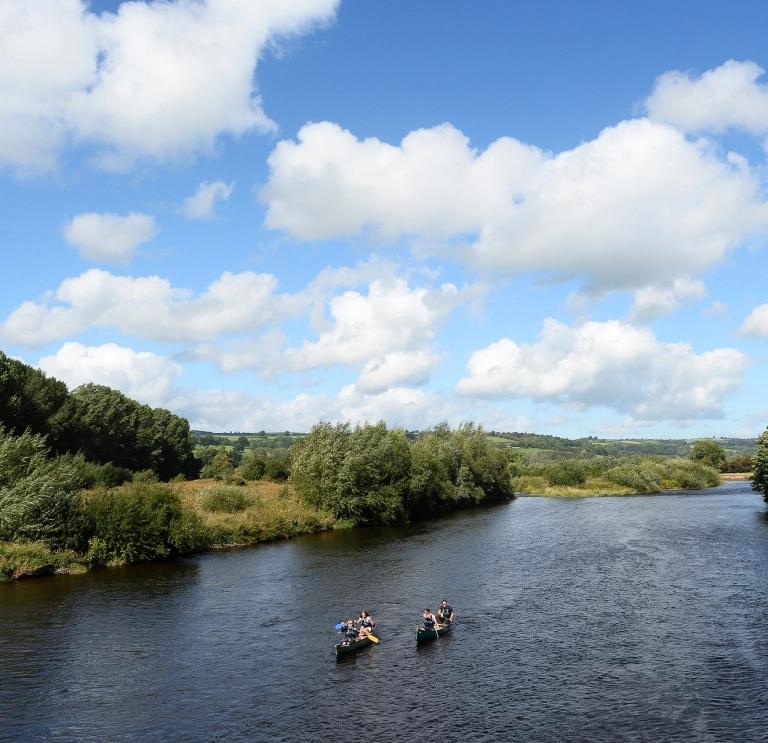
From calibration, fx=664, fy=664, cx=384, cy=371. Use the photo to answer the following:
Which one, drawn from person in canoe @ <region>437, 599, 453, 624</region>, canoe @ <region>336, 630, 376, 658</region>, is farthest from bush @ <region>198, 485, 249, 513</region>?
canoe @ <region>336, 630, 376, 658</region>

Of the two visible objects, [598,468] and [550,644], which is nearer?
[550,644]

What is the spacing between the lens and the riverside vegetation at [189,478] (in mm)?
53656

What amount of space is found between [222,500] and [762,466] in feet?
257

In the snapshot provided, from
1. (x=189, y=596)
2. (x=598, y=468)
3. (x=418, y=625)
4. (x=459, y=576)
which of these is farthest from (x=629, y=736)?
(x=598, y=468)

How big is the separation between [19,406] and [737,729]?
84485mm

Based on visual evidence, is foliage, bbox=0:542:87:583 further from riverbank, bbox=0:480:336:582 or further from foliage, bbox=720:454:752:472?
foliage, bbox=720:454:752:472

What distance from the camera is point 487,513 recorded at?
340 ft

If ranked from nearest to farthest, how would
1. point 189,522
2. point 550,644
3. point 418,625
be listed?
point 550,644 < point 418,625 < point 189,522

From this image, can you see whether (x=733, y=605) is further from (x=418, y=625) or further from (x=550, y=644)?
(x=418, y=625)

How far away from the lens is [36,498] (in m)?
51.5

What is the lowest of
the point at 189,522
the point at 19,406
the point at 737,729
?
the point at 737,729

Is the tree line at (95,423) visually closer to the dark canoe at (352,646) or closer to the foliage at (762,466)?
the dark canoe at (352,646)

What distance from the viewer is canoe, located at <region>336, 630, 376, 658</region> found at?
3325cm

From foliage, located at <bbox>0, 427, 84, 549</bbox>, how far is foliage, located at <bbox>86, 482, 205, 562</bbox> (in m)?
1.76
